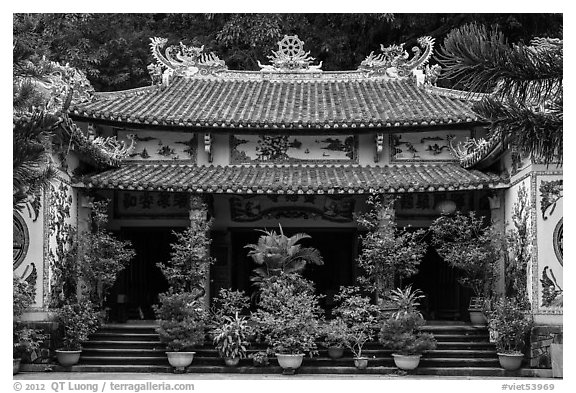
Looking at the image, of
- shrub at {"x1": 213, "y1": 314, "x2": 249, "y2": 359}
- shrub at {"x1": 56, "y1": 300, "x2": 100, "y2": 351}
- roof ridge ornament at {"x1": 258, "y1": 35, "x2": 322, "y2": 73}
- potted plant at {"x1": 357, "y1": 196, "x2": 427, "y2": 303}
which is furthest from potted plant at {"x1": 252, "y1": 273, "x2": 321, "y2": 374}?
roof ridge ornament at {"x1": 258, "y1": 35, "x2": 322, "y2": 73}

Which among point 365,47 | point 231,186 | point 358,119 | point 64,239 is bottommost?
point 64,239

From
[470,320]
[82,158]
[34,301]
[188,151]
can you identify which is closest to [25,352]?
[34,301]

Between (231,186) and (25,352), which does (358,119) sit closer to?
(231,186)

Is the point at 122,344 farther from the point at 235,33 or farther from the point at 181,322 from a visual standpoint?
the point at 235,33

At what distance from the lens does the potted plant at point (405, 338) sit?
426 inches

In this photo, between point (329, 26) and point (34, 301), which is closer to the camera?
point (34, 301)

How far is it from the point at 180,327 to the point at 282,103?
192 inches

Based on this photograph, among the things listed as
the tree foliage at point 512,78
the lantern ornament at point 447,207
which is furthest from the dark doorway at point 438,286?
the tree foliage at point 512,78

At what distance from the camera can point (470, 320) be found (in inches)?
508

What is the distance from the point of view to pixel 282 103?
14234 millimetres

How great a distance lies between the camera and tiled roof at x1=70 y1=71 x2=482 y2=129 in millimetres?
12969

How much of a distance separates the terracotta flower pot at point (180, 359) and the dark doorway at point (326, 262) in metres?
2.95

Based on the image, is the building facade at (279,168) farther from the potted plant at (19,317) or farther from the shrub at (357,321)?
the potted plant at (19,317)

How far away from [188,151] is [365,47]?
8510 mm
